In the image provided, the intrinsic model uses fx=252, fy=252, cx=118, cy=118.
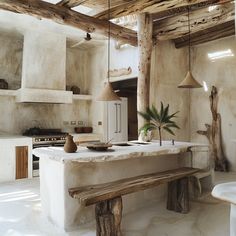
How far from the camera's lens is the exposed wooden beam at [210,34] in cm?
568

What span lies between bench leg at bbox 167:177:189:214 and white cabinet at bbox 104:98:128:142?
3583mm

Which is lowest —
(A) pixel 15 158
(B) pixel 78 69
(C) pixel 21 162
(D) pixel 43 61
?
(C) pixel 21 162

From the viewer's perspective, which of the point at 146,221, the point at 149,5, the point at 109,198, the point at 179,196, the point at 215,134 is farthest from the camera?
the point at 215,134

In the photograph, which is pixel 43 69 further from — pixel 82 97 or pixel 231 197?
pixel 231 197

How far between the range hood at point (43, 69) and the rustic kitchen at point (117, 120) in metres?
0.02

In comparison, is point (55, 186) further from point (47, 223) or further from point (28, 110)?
point (28, 110)

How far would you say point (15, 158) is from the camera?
5.55 meters

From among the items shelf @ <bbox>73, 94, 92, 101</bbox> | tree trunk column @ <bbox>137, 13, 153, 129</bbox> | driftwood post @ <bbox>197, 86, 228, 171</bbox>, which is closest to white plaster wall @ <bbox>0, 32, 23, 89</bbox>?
shelf @ <bbox>73, 94, 92, 101</bbox>

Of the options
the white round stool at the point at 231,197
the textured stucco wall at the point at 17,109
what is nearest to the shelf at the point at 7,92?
the textured stucco wall at the point at 17,109

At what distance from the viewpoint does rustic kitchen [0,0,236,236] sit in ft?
10.3

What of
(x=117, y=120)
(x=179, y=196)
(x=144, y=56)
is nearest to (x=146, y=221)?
(x=179, y=196)

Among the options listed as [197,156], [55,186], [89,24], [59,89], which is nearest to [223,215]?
[197,156]

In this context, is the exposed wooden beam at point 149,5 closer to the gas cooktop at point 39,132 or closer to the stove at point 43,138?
the stove at point 43,138

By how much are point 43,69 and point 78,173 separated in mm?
3792
